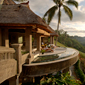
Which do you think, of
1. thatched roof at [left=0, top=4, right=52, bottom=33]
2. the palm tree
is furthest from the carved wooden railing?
the palm tree

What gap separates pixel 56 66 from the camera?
5520mm

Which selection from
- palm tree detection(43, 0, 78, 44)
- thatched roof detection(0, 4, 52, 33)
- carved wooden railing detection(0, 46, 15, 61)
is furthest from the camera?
palm tree detection(43, 0, 78, 44)

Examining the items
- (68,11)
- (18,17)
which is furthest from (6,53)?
(68,11)

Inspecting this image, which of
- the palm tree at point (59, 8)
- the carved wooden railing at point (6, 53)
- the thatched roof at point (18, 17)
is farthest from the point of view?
the palm tree at point (59, 8)

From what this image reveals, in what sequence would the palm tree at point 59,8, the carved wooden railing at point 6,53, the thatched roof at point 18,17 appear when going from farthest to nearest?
the palm tree at point 59,8
the thatched roof at point 18,17
the carved wooden railing at point 6,53

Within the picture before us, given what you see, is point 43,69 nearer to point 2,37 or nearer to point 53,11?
point 2,37

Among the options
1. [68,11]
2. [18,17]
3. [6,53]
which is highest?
[68,11]

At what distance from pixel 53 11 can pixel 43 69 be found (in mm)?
12473

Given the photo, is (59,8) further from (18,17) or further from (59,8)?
(18,17)

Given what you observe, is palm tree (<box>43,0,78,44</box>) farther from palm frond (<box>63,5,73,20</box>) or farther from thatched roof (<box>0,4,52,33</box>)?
thatched roof (<box>0,4,52,33</box>)

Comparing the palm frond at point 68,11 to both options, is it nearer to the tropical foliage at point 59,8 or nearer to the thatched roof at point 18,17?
the tropical foliage at point 59,8

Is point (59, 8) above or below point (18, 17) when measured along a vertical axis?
above

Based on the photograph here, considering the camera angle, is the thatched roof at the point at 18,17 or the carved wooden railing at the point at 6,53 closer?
the carved wooden railing at the point at 6,53

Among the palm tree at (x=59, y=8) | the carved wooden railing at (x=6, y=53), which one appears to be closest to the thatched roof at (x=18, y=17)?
the carved wooden railing at (x=6, y=53)
